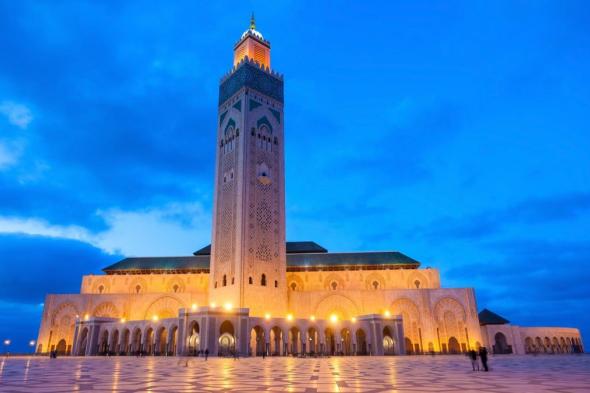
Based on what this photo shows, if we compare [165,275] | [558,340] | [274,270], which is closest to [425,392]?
[274,270]

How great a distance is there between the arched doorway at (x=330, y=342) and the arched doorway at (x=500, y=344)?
17212 millimetres

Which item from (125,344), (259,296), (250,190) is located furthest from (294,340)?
(125,344)

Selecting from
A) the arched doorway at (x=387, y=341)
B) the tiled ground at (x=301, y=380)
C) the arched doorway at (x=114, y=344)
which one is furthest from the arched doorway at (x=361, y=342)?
the tiled ground at (x=301, y=380)

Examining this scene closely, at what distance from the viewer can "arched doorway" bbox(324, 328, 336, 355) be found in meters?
37.6

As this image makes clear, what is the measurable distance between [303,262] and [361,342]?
468 inches

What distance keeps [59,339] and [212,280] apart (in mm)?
17771

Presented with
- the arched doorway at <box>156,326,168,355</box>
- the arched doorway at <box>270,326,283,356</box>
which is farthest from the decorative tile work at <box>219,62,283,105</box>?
the arched doorway at <box>156,326,168,355</box>

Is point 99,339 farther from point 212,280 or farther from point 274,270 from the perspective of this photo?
point 274,270

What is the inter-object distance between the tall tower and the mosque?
4.6 inches

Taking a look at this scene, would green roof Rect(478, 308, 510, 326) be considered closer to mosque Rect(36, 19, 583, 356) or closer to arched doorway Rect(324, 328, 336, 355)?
mosque Rect(36, 19, 583, 356)

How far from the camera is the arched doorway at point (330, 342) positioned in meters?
37.6

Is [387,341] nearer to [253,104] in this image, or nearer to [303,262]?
[303,262]

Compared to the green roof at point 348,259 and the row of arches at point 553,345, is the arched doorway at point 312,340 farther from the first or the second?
the row of arches at point 553,345

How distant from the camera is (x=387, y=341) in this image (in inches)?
1471
